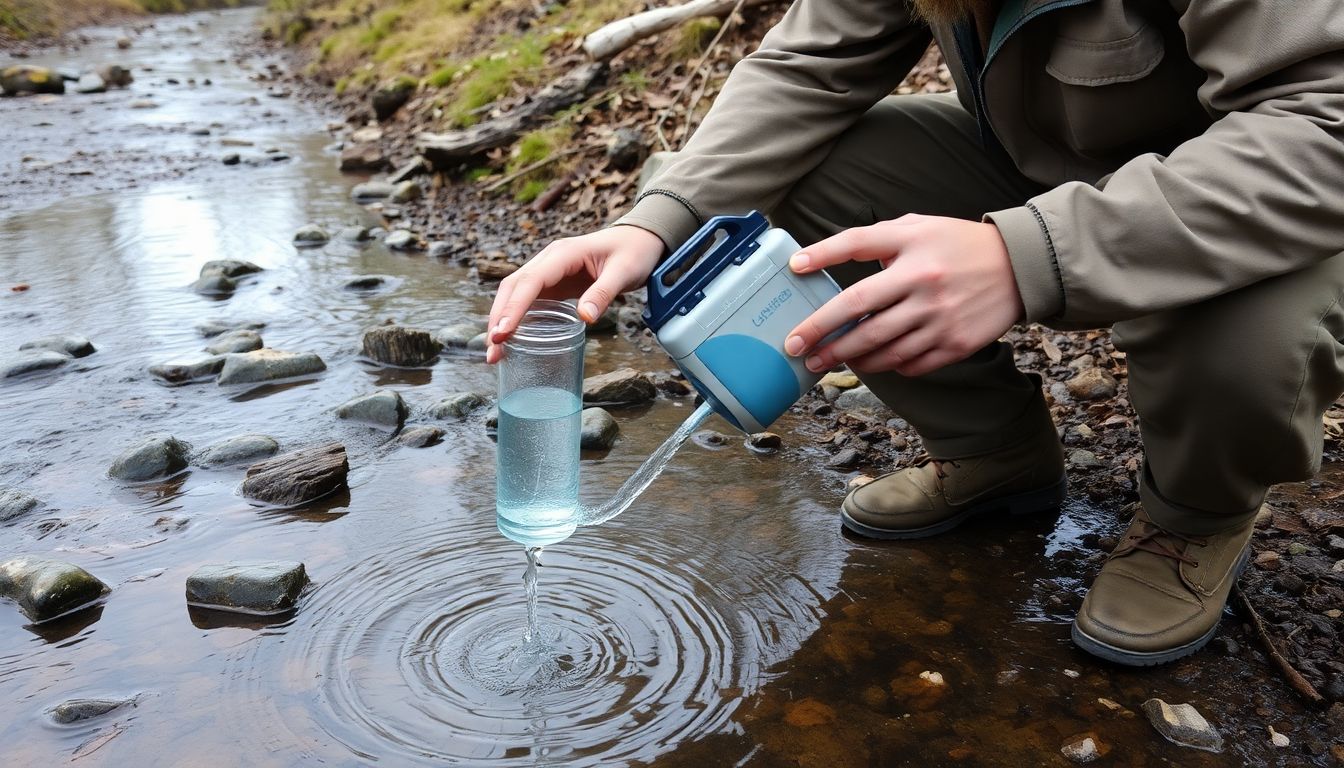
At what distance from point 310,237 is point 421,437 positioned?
11.2 feet

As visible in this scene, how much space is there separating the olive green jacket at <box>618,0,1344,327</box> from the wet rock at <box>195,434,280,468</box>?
1.74m

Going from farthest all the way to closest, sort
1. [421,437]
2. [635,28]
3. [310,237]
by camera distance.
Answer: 1. [635,28]
2. [310,237]
3. [421,437]

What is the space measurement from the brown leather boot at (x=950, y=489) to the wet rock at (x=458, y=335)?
2.15 meters

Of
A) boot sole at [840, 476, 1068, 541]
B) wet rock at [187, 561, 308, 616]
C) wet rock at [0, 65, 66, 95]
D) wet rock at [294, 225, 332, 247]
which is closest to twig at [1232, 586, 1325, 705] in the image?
boot sole at [840, 476, 1068, 541]

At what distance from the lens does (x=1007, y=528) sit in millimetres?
3025

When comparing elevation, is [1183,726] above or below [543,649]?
above

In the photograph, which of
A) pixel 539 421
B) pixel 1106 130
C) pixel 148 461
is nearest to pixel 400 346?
pixel 148 461

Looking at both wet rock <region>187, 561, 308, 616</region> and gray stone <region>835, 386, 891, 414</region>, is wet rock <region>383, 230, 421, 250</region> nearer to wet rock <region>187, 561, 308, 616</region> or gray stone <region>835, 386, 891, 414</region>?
gray stone <region>835, 386, 891, 414</region>

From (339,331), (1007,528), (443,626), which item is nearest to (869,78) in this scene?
(1007,528)

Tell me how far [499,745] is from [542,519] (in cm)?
46

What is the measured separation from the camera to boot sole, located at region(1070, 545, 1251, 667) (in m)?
2.34

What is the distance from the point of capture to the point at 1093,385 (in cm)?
369

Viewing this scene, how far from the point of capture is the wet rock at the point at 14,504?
10.1ft

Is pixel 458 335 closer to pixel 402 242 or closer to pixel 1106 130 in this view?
pixel 402 242
